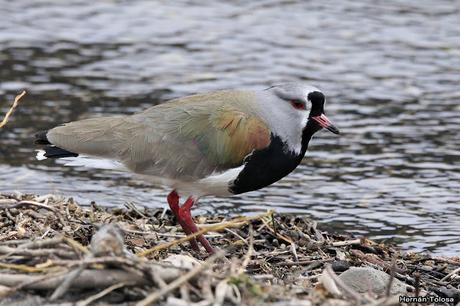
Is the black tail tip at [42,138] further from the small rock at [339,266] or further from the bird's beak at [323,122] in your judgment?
the small rock at [339,266]

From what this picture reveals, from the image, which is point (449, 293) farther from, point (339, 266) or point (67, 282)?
point (67, 282)

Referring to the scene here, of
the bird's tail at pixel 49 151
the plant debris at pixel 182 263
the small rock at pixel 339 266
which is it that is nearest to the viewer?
the plant debris at pixel 182 263

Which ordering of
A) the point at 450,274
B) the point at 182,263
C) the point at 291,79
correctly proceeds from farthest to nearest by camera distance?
the point at 291,79, the point at 450,274, the point at 182,263

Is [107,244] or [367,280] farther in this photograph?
[367,280]

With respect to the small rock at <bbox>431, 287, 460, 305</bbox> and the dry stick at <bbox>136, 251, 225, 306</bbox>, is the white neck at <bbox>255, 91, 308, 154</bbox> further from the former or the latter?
the dry stick at <bbox>136, 251, 225, 306</bbox>

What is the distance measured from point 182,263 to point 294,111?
68.2 inches

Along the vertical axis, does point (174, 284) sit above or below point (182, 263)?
above

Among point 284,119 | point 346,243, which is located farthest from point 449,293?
point 284,119

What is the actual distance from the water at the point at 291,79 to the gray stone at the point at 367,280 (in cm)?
180

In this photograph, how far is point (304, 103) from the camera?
6488 mm

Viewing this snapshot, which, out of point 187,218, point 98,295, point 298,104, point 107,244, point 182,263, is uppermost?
point 298,104

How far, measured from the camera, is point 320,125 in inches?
257

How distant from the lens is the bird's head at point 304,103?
6.47 meters

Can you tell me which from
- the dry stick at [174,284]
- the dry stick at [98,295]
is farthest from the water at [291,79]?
the dry stick at [98,295]
